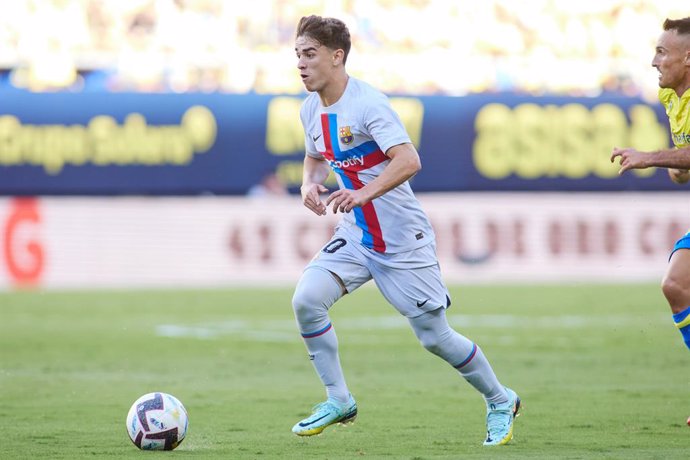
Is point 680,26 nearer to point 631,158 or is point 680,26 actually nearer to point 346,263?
point 631,158

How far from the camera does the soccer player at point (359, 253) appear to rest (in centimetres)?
709

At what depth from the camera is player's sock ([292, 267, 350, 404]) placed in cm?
708

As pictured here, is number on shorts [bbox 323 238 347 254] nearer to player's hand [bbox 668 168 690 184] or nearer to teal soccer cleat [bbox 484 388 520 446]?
teal soccer cleat [bbox 484 388 520 446]

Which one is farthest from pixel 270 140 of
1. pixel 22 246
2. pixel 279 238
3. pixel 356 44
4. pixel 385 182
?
pixel 385 182

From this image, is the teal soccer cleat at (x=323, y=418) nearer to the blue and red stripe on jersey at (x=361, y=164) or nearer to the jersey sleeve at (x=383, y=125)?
the blue and red stripe on jersey at (x=361, y=164)

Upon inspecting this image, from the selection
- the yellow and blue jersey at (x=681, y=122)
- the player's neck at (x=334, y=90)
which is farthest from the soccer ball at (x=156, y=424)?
the yellow and blue jersey at (x=681, y=122)

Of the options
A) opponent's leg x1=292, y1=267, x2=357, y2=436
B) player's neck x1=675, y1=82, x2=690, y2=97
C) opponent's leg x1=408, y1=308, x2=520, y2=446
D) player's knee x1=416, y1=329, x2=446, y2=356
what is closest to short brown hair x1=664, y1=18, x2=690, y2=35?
player's neck x1=675, y1=82, x2=690, y2=97

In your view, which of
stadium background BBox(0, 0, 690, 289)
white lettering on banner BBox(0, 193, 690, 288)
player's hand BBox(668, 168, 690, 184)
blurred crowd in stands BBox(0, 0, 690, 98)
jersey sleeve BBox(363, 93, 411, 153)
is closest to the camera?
jersey sleeve BBox(363, 93, 411, 153)

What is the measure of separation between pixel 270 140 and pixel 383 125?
688 inches

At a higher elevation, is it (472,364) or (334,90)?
(334,90)

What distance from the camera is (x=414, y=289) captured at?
7.09m

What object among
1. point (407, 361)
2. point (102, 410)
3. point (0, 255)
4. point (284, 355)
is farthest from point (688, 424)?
point (0, 255)

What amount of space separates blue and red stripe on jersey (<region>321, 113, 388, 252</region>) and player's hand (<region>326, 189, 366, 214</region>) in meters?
0.52

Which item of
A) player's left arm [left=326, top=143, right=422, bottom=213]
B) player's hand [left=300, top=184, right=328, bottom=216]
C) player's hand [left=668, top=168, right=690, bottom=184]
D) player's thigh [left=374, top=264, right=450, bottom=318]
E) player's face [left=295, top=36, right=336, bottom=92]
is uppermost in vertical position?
player's face [left=295, top=36, right=336, bottom=92]
